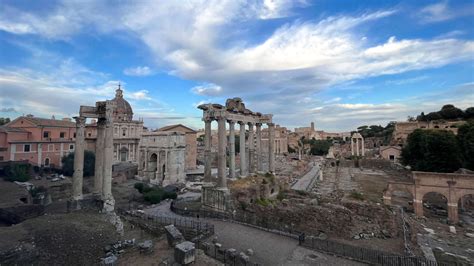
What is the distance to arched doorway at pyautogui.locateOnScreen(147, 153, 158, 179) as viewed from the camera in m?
39.6

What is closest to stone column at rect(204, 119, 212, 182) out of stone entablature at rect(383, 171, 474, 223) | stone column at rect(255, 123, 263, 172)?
stone column at rect(255, 123, 263, 172)

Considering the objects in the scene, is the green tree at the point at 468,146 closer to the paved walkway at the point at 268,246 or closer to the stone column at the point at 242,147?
the stone column at the point at 242,147

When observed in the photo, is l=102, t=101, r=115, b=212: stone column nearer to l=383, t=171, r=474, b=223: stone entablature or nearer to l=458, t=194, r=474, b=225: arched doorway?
l=383, t=171, r=474, b=223: stone entablature

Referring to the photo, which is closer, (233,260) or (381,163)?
(233,260)

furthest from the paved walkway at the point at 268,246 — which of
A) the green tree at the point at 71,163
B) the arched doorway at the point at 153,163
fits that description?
the green tree at the point at 71,163

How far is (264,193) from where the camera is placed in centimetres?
2000

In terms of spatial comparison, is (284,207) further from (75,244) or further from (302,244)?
(75,244)

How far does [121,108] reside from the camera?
54094 mm

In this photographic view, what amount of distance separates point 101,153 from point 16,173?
86.1 ft

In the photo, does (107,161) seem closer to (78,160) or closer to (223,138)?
(78,160)

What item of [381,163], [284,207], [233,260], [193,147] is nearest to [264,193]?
[284,207]

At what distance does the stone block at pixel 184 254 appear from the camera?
879 cm

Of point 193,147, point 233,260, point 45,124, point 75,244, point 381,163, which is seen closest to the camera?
point 233,260

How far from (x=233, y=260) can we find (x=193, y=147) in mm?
45094
